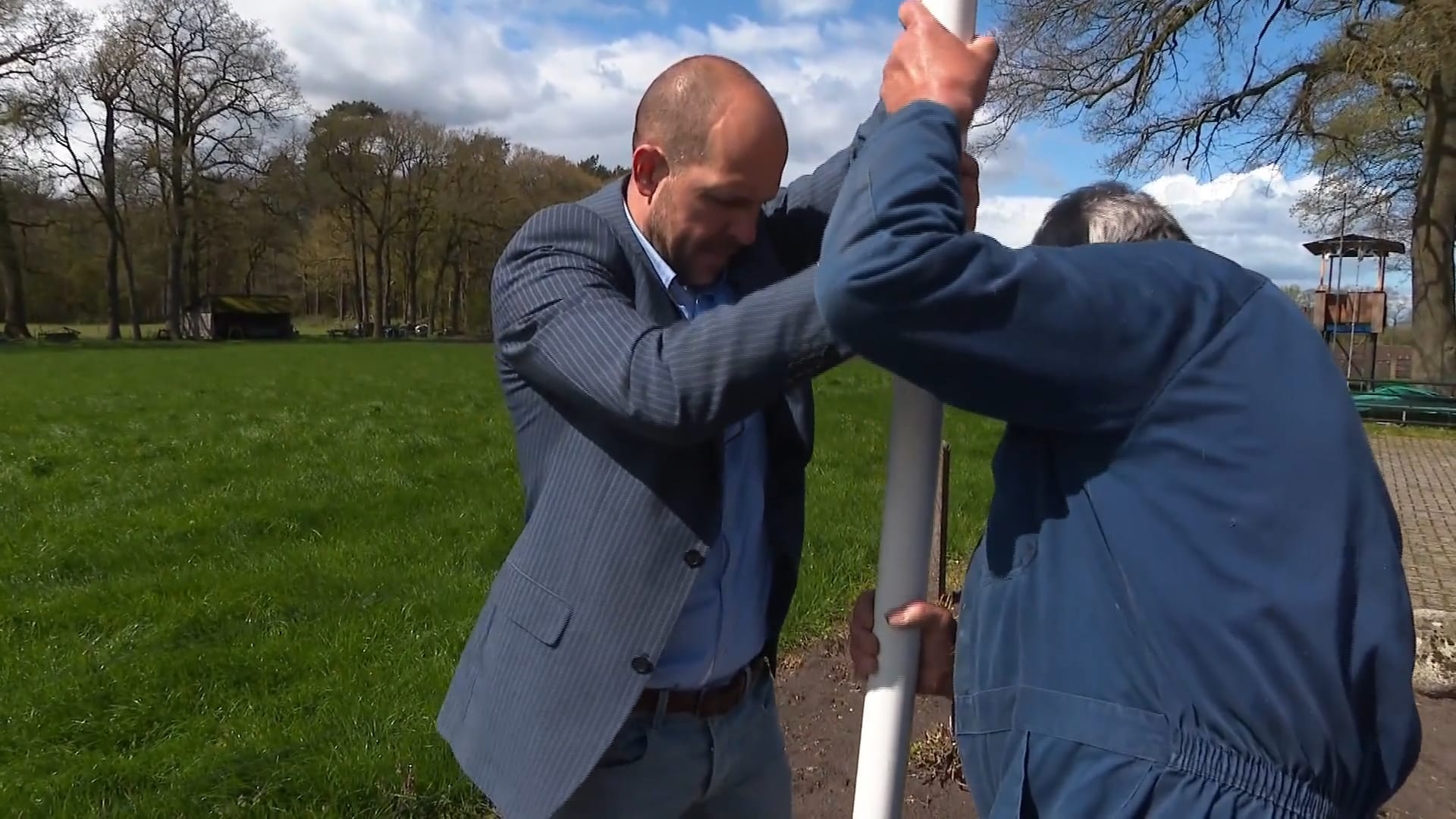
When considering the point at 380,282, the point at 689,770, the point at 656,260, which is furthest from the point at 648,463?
the point at 380,282

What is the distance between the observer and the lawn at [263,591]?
391cm

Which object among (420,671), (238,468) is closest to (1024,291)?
(420,671)

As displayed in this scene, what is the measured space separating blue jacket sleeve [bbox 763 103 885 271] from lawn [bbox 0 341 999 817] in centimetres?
245

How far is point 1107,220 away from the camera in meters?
1.61

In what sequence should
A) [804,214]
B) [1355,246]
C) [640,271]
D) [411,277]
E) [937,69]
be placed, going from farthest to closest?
[411,277], [1355,246], [804,214], [640,271], [937,69]

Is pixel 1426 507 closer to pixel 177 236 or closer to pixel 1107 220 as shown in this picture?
pixel 1107 220

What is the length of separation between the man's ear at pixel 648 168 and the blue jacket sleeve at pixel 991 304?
0.58m

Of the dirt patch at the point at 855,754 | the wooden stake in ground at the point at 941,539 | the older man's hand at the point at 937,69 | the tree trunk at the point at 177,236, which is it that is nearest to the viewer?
the older man's hand at the point at 937,69

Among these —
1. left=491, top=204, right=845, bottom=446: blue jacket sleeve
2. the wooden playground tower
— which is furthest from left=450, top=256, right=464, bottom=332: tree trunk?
left=491, top=204, right=845, bottom=446: blue jacket sleeve

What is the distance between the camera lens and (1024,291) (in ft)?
4.29

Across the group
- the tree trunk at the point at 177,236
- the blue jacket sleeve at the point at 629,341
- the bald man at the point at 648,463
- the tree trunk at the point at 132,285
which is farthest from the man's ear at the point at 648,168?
the tree trunk at the point at 132,285

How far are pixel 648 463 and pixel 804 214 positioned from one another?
0.68 metres

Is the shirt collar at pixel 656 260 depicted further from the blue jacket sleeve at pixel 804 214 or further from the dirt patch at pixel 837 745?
the dirt patch at pixel 837 745

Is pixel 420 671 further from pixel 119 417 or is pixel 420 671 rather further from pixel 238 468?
pixel 119 417
